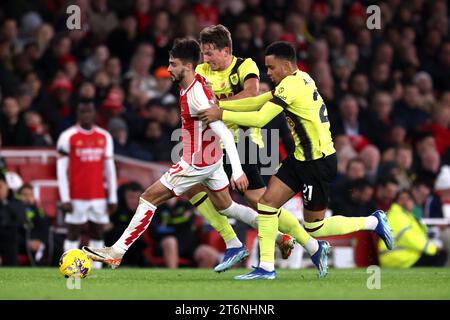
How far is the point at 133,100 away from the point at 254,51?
219 cm

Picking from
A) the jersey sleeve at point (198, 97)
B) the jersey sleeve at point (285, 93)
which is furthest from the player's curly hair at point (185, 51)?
the jersey sleeve at point (285, 93)

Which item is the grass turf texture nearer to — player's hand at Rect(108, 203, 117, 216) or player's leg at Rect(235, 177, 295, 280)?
player's leg at Rect(235, 177, 295, 280)

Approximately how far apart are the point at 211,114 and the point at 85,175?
4.72 m

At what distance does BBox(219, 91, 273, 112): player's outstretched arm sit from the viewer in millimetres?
10086

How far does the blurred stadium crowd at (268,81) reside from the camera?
15.4 m

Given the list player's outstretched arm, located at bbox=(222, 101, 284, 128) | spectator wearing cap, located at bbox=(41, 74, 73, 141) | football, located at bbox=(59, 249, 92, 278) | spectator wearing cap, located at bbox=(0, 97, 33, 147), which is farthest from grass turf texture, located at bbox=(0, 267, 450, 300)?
spectator wearing cap, located at bbox=(41, 74, 73, 141)

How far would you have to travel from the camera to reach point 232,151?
31.7 ft

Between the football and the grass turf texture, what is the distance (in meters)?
0.09

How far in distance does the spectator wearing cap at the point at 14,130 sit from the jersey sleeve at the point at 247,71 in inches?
199

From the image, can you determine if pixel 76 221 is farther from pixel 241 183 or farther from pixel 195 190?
pixel 241 183

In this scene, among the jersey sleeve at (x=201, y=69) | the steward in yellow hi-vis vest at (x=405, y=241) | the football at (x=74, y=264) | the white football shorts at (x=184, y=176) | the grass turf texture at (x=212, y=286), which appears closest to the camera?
the grass turf texture at (x=212, y=286)

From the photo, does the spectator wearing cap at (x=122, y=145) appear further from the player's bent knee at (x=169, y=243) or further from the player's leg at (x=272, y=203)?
the player's leg at (x=272, y=203)

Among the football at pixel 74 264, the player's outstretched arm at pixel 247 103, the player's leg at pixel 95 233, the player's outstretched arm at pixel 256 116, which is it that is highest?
the player's outstretched arm at pixel 247 103

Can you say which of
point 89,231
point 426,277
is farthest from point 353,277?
point 89,231
